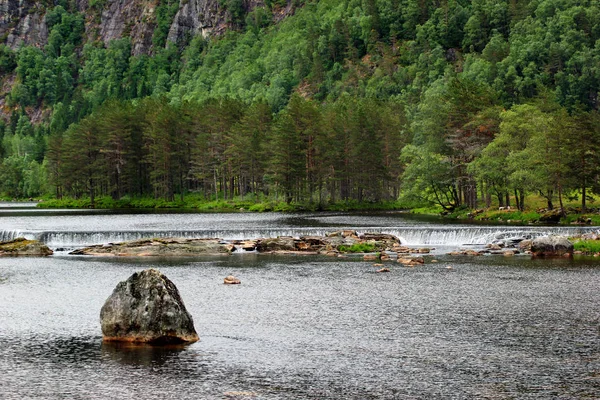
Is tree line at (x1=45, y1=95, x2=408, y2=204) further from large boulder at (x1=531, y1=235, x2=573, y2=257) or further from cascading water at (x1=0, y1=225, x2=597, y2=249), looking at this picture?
large boulder at (x1=531, y1=235, x2=573, y2=257)

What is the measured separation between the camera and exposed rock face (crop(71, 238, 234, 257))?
82000 mm

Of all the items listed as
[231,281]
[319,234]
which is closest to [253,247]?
[319,234]

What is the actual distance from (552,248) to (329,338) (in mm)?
43062

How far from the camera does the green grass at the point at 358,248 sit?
82.3 meters

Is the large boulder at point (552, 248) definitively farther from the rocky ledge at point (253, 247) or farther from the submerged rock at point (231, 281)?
the submerged rock at point (231, 281)

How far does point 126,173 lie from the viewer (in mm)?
185250

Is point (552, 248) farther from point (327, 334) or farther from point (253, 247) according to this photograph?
point (327, 334)

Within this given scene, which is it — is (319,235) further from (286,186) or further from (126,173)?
(126,173)

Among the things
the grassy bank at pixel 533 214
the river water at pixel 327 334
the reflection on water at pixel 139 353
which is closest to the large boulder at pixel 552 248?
the river water at pixel 327 334

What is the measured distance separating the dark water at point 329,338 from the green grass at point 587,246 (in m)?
12.4

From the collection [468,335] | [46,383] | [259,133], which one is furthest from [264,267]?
[259,133]

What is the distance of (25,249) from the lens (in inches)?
3300

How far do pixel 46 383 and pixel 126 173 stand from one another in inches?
6149

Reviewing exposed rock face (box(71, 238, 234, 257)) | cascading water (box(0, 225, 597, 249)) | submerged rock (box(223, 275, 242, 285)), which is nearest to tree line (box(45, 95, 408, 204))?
cascading water (box(0, 225, 597, 249))
